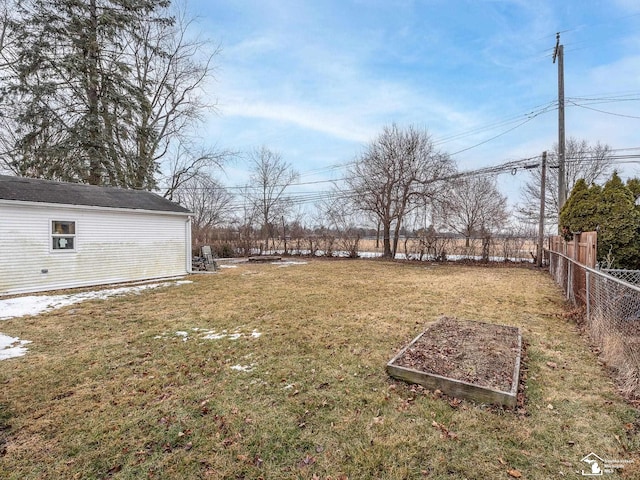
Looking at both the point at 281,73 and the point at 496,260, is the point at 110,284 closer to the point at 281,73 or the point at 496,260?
the point at 281,73

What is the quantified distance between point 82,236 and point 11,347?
5459mm

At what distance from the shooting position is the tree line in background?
41.5 ft

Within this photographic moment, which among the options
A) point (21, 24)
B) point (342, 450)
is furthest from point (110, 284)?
point (21, 24)

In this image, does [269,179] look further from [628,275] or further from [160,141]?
[628,275]

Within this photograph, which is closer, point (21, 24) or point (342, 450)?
point (342, 450)

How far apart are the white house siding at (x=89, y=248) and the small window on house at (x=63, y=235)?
0.10m

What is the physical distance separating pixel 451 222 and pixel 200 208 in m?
18.6

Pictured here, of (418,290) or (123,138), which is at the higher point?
(123,138)

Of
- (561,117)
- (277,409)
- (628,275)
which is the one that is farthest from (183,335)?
(561,117)

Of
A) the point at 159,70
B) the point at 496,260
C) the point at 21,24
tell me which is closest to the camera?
the point at 21,24

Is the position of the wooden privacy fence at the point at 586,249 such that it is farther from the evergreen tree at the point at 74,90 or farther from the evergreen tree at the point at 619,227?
the evergreen tree at the point at 74,90

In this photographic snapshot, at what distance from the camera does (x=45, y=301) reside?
270 inches

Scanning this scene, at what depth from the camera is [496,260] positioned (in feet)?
49.4

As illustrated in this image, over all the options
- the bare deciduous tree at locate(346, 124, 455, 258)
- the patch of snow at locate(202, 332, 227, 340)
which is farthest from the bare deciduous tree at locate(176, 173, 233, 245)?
the patch of snow at locate(202, 332, 227, 340)
